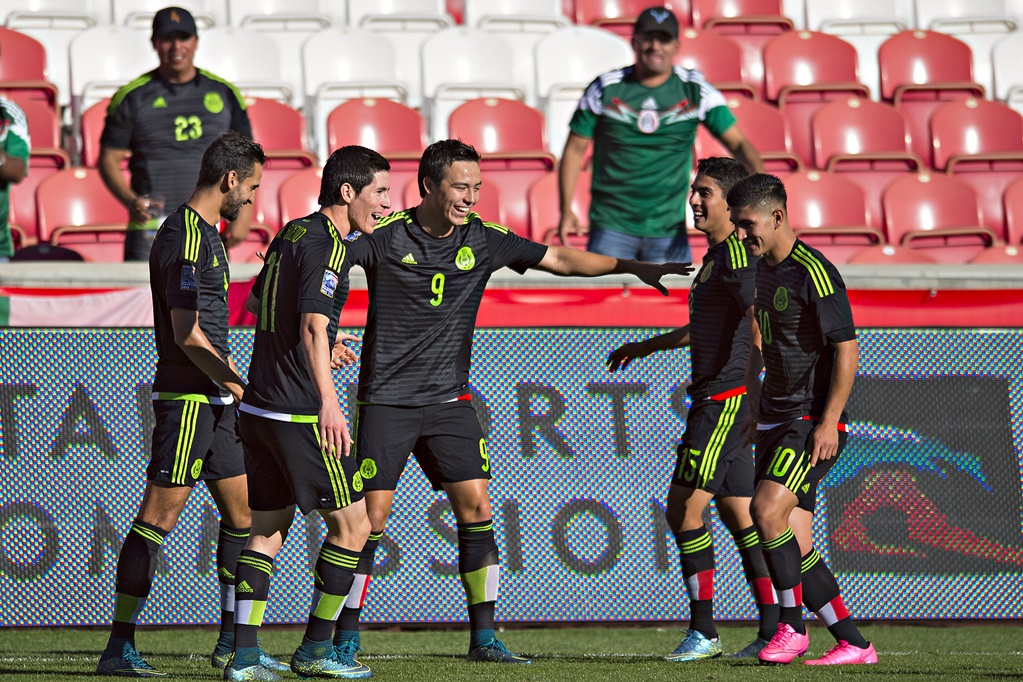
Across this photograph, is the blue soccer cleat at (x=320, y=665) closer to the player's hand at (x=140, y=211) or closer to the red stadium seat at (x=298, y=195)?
the player's hand at (x=140, y=211)

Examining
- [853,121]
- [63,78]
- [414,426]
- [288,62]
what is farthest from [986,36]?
[414,426]

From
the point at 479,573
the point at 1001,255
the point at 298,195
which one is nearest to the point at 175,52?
the point at 298,195

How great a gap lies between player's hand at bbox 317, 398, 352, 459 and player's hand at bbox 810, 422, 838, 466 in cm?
173

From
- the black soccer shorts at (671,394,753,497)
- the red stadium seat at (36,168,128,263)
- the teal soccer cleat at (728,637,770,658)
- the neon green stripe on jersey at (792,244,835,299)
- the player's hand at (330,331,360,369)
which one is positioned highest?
the red stadium seat at (36,168,128,263)

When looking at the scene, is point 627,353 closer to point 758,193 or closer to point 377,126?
point 758,193

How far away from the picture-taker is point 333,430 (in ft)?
15.3

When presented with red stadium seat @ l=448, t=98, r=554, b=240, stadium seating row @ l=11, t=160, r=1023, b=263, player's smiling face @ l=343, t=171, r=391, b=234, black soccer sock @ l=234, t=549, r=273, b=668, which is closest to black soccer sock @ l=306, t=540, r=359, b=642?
black soccer sock @ l=234, t=549, r=273, b=668

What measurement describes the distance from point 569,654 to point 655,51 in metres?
3.60

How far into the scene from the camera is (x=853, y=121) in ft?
36.6

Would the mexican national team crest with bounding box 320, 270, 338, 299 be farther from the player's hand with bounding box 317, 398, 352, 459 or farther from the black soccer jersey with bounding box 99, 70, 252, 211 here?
the black soccer jersey with bounding box 99, 70, 252, 211

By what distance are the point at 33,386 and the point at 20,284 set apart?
0.53 m

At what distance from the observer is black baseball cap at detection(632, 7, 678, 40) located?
771 cm

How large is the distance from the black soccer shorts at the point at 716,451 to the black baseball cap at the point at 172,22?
12.7 feet

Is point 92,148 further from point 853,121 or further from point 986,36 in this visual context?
point 986,36
